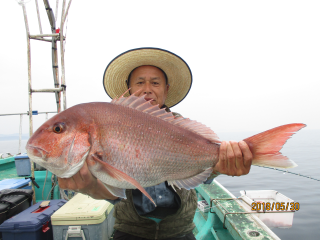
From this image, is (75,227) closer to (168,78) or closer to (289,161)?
(168,78)

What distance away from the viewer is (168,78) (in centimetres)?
299

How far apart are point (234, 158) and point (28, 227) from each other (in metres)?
3.27

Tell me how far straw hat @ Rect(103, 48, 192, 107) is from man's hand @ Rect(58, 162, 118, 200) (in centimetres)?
148

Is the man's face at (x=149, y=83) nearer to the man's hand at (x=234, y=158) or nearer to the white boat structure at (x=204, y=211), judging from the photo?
the man's hand at (x=234, y=158)

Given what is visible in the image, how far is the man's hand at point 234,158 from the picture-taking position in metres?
1.60

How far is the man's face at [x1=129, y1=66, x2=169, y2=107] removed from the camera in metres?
2.45

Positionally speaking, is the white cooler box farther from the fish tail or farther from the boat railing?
the fish tail

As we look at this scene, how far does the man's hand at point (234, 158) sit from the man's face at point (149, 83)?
115cm

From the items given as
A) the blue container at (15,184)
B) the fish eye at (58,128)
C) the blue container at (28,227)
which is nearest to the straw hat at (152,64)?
the fish eye at (58,128)

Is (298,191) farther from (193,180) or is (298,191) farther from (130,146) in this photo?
(130,146)

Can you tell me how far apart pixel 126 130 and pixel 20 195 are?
11.5 feet

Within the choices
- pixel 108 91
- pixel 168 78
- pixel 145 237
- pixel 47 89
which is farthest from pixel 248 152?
pixel 47 89

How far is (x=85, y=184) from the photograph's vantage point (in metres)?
1.65
